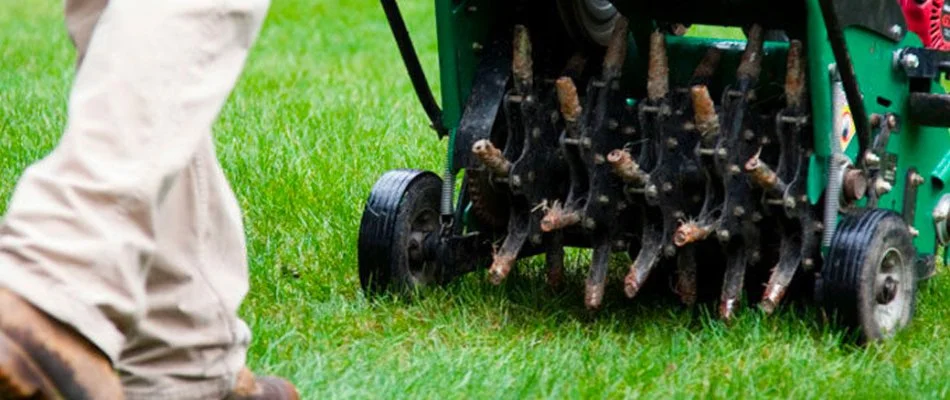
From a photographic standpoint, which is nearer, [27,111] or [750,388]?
[750,388]

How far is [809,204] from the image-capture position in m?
3.61

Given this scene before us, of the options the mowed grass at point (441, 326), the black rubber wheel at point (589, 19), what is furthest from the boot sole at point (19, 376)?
the black rubber wheel at point (589, 19)

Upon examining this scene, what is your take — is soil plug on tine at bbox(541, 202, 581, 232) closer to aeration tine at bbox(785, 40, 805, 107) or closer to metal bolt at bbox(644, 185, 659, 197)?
metal bolt at bbox(644, 185, 659, 197)

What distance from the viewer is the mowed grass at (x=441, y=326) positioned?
3.22 metres

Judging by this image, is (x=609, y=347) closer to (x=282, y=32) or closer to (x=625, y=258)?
(x=625, y=258)

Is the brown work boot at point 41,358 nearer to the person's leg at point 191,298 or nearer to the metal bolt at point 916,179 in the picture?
the person's leg at point 191,298

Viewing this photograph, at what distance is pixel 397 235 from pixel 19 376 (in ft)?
6.13

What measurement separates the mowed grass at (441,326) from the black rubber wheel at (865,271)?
0.19 ft

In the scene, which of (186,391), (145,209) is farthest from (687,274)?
(145,209)

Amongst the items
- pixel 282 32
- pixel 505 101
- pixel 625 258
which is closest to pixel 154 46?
pixel 505 101

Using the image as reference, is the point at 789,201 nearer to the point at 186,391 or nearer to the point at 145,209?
the point at 186,391

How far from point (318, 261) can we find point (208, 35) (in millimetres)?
2061

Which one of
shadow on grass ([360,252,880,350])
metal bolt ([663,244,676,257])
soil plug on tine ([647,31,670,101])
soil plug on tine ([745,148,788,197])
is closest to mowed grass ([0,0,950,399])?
shadow on grass ([360,252,880,350])

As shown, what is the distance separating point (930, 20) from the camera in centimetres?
396
